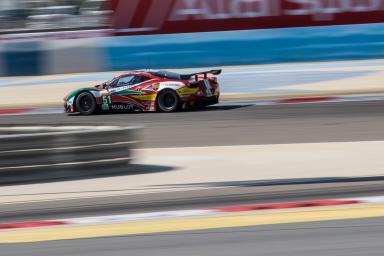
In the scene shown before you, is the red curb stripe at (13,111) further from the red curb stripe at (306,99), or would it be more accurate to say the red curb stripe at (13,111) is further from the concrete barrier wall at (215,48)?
the red curb stripe at (306,99)

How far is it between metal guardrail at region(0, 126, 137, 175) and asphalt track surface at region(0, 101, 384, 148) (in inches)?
57.7

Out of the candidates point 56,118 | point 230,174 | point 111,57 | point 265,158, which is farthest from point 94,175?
point 111,57

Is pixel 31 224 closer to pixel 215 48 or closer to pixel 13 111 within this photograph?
pixel 13 111

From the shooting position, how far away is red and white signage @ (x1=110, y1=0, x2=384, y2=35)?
75.3 ft

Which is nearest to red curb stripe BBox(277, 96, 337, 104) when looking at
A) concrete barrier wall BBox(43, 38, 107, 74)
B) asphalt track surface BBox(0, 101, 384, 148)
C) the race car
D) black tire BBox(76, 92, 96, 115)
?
asphalt track surface BBox(0, 101, 384, 148)

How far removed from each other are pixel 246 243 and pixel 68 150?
3.95 metres

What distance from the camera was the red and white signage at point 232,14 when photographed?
22938 millimetres

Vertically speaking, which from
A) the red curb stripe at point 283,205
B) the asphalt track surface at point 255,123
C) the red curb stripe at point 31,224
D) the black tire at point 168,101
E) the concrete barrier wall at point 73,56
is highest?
the concrete barrier wall at point 73,56

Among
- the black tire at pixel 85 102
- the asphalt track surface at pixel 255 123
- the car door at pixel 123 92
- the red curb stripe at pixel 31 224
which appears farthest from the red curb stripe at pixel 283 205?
the black tire at pixel 85 102

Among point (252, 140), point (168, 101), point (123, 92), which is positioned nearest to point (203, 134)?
point (252, 140)

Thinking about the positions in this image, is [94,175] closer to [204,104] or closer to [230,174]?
[230,174]

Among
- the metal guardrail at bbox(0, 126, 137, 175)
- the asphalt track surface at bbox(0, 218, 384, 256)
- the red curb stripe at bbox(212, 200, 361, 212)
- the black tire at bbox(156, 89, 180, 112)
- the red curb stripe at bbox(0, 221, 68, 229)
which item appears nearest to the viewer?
the asphalt track surface at bbox(0, 218, 384, 256)

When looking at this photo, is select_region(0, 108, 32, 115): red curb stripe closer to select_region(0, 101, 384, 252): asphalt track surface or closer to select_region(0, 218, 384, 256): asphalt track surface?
select_region(0, 101, 384, 252): asphalt track surface

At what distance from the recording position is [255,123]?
14375 mm
